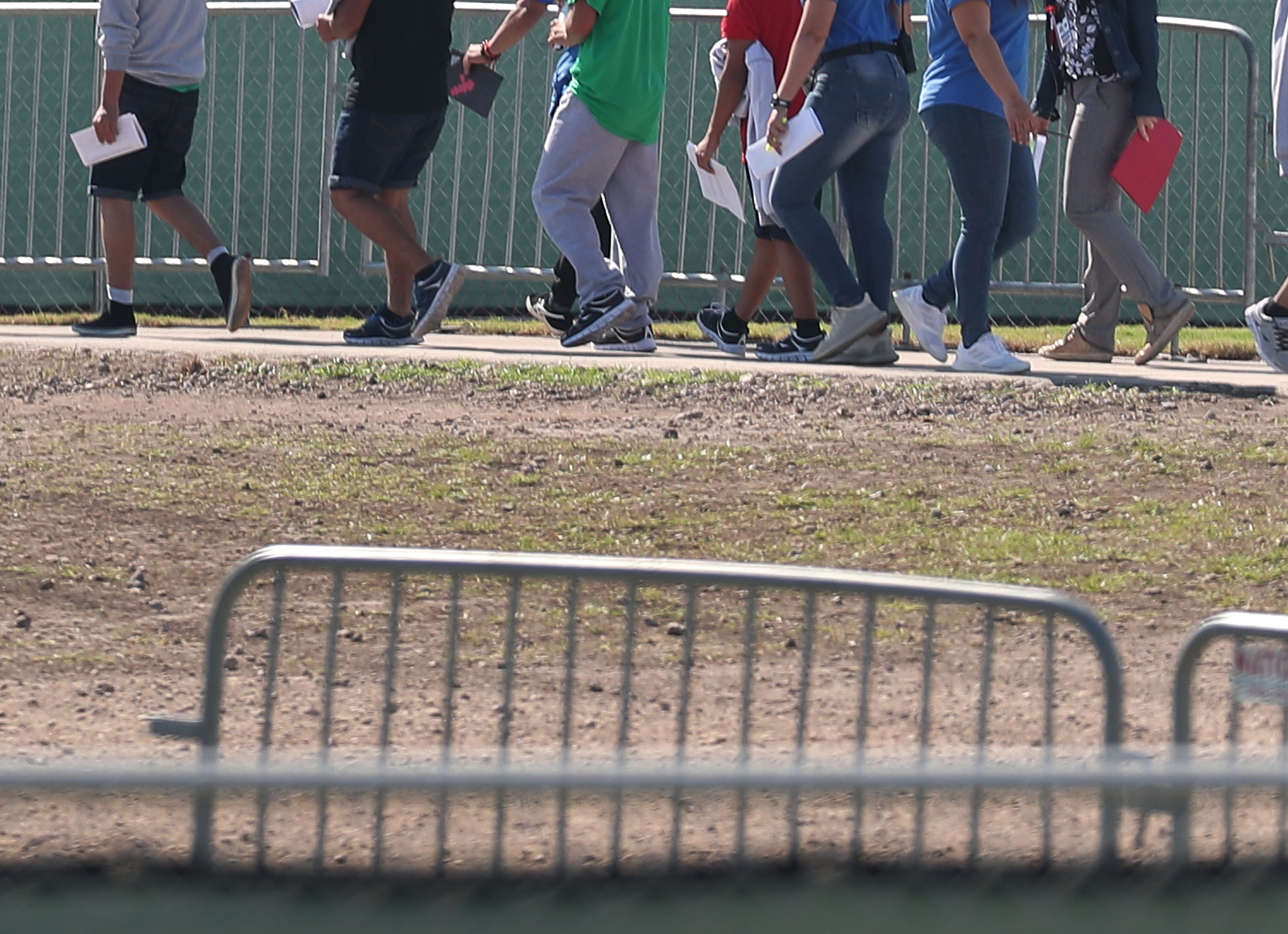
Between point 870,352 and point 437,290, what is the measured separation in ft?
6.05

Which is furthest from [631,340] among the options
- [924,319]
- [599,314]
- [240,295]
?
[240,295]

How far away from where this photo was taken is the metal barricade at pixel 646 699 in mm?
2250

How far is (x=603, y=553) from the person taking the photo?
5344mm

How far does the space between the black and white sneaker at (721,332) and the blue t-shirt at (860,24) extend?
1611 millimetres

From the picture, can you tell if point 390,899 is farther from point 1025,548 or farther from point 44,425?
point 44,425

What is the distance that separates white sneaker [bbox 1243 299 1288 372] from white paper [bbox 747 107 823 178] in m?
1.99

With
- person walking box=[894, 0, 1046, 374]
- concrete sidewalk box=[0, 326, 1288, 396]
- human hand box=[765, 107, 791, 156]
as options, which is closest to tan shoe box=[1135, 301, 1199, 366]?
concrete sidewalk box=[0, 326, 1288, 396]

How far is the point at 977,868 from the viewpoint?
2.25 meters

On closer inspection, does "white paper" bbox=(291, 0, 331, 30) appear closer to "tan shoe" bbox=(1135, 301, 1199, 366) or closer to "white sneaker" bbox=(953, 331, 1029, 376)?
"white sneaker" bbox=(953, 331, 1029, 376)

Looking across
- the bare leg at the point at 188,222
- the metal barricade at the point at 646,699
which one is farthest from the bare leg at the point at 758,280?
the metal barricade at the point at 646,699

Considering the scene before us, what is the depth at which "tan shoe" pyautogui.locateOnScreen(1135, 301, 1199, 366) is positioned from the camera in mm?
8039

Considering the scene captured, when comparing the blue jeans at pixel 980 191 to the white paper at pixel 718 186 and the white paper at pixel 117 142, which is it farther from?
the white paper at pixel 117 142

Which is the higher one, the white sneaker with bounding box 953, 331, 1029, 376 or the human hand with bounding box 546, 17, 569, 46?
the human hand with bounding box 546, 17, 569, 46

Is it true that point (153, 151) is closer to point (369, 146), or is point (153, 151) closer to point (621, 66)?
point (369, 146)
